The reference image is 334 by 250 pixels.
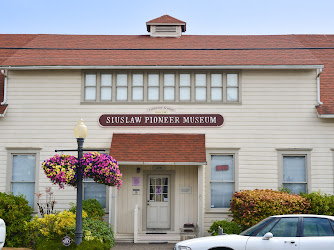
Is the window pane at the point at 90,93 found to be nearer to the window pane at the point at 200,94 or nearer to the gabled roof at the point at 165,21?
the window pane at the point at 200,94

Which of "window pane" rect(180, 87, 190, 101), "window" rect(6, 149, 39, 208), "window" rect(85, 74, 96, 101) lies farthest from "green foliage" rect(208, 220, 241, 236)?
"window" rect(6, 149, 39, 208)

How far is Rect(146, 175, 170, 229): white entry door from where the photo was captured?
18266 mm

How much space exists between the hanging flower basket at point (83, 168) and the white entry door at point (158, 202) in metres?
5.62

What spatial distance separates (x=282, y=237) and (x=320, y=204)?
5.61 metres

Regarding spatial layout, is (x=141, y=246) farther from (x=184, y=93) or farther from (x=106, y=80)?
(x=106, y=80)

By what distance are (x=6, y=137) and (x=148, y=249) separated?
6.77 metres

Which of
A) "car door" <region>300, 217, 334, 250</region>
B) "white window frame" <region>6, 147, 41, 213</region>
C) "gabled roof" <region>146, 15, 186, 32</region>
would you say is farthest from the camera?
"gabled roof" <region>146, 15, 186, 32</region>

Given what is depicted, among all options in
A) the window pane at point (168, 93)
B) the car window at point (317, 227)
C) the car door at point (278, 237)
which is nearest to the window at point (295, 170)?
the window pane at point (168, 93)

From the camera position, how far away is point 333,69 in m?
20.2

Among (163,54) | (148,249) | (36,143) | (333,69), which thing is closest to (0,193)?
(36,143)

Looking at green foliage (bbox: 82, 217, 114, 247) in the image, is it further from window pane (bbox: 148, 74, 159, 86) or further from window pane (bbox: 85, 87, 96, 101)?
window pane (bbox: 148, 74, 159, 86)

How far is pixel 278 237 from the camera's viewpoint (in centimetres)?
1112

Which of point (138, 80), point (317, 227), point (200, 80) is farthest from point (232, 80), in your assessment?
point (317, 227)

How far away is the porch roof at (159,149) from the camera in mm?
17031
